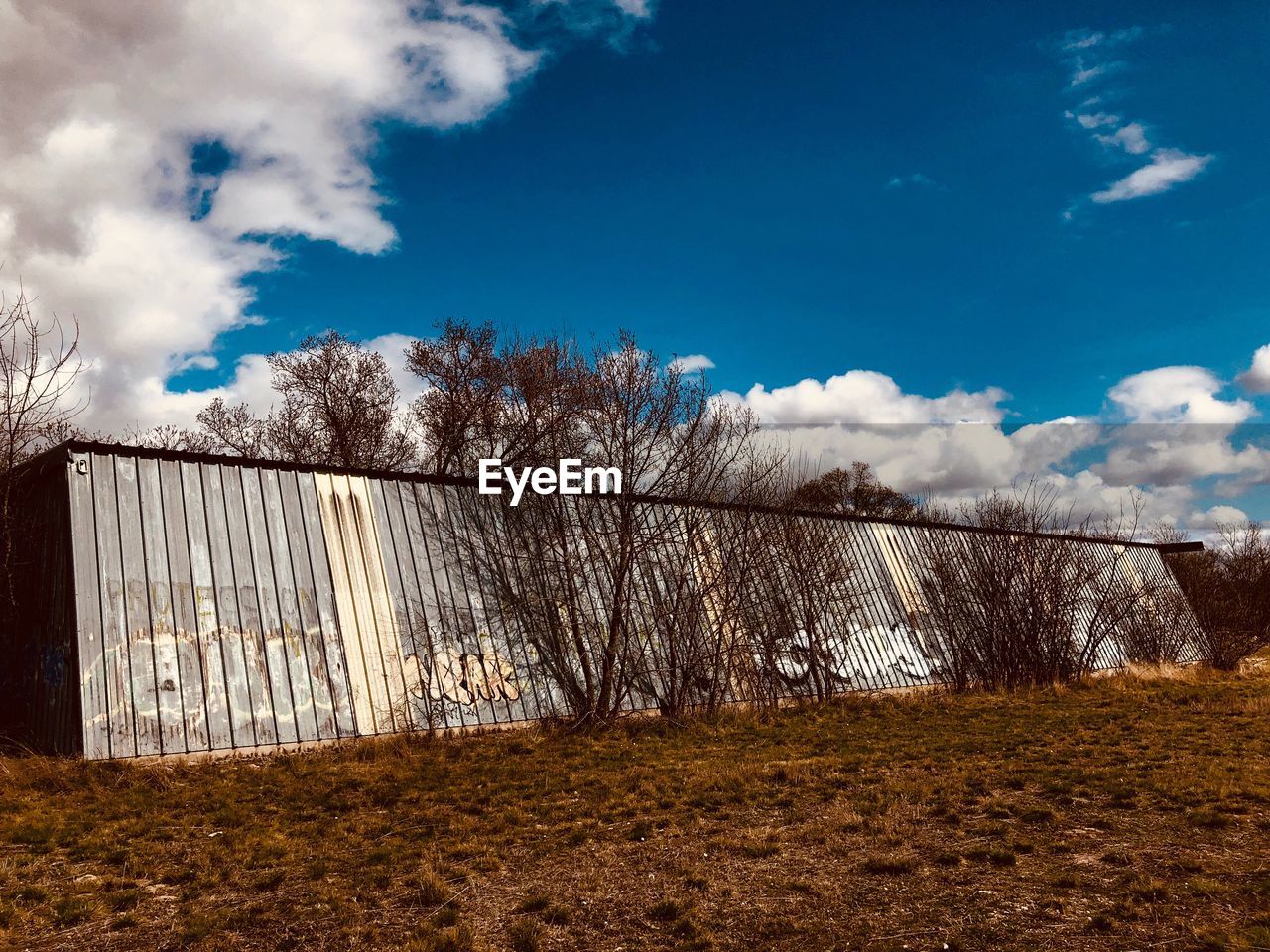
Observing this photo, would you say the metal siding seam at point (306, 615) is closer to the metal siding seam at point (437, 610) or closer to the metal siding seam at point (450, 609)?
the metal siding seam at point (437, 610)

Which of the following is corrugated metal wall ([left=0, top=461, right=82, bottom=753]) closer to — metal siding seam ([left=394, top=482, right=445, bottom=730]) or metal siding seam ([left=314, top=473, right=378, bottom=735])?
metal siding seam ([left=314, top=473, right=378, bottom=735])

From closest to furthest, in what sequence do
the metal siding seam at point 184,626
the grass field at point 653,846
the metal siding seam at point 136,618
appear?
the grass field at point 653,846 → the metal siding seam at point 136,618 → the metal siding seam at point 184,626

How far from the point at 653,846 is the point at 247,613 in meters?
5.62

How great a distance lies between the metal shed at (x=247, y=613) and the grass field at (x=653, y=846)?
604mm

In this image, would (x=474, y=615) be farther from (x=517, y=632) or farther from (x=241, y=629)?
(x=241, y=629)

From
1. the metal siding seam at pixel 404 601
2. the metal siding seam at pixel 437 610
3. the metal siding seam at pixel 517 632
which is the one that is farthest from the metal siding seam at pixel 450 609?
the metal siding seam at pixel 517 632

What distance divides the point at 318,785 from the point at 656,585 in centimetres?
580

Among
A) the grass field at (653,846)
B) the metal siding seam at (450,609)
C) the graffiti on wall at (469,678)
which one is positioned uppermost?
the metal siding seam at (450,609)

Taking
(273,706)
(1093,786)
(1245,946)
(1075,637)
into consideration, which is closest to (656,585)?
(273,706)

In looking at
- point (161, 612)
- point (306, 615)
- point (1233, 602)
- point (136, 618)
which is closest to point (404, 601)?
point (306, 615)

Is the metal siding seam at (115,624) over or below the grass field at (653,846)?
over

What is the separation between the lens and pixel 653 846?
18.8ft

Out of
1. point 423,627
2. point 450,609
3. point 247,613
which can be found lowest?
point 423,627

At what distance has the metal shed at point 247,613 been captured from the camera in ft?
27.1
